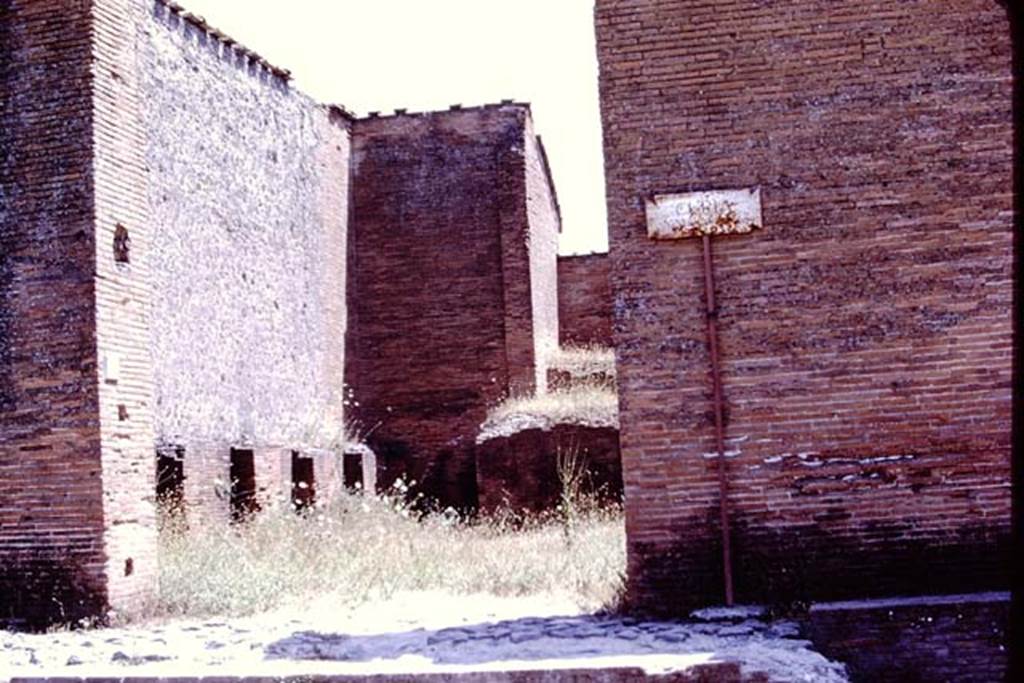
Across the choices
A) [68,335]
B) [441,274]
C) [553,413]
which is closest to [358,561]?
[68,335]

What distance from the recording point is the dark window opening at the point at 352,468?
61.5 feet

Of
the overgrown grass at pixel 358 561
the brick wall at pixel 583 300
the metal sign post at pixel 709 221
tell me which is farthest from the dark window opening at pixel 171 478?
the brick wall at pixel 583 300

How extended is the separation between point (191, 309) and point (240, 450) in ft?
7.95

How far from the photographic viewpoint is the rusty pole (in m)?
8.55

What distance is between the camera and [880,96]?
8820 millimetres

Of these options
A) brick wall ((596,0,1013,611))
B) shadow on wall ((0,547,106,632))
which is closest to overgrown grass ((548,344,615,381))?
brick wall ((596,0,1013,611))

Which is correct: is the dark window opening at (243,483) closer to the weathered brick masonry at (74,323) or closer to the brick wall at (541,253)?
the weathered brick masonry at (74,323)

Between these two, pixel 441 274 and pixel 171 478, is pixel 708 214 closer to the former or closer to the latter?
pixel 171 478

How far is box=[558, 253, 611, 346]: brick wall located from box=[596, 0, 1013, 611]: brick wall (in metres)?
15.8

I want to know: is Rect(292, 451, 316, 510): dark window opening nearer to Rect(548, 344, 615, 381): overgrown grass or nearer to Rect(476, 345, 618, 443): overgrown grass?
Rect(476, 345, 618, 443): overgrown grass

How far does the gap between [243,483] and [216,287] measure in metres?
3.43

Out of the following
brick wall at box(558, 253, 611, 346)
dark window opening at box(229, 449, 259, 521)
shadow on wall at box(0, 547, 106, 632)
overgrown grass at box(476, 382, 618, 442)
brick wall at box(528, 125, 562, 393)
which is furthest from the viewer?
brick wall at box(558, 253, 611, 346)

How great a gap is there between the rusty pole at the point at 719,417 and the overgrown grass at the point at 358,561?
1131 millimetres

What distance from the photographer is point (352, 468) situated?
1894 cm
